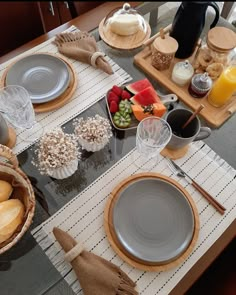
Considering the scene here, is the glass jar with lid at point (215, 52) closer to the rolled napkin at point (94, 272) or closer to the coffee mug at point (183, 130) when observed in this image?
the coffee mug at point (183, 130)

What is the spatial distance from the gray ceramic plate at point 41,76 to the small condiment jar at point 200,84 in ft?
1.40

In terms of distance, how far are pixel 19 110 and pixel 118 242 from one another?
0.47 m

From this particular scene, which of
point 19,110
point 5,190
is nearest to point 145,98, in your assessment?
point 19,110

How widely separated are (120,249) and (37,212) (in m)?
0.25

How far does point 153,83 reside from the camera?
1.10 m

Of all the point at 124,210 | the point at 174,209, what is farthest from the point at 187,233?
the point at 124,210

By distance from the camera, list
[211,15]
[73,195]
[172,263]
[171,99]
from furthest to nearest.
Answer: [211,15] → [171,99] → [73,195] → [172,263]

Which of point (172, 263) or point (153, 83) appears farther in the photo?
point (153, 83)

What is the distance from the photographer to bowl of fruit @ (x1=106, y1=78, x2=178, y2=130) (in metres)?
0.97

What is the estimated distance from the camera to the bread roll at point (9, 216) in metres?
0.71

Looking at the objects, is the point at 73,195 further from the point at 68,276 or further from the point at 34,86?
the point at 34,86

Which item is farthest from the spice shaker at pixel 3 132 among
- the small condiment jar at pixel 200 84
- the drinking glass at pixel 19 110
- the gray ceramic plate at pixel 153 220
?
the small condiment jar at pixel 200 84

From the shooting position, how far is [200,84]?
3.33ft

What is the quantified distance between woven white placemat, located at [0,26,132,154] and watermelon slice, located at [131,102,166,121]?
0.50 ft
